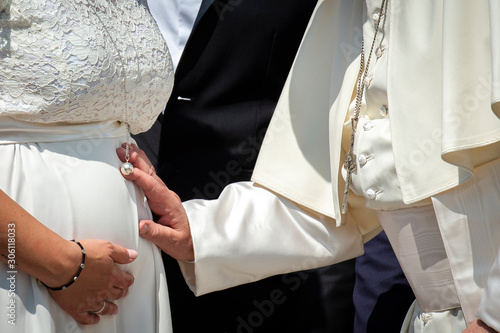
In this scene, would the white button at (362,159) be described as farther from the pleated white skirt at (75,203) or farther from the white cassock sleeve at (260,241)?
the pleated white skirt at (75,203)

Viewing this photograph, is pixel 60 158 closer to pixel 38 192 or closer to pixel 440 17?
pixel 38 192

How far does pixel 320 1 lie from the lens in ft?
7.08

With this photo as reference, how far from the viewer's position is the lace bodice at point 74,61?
1670 millimetres

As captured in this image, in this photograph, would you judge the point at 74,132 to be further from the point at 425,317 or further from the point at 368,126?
the point at 425,317

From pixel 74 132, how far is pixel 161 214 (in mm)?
382

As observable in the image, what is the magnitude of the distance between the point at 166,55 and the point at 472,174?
3.04 feet

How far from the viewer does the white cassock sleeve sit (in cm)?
210

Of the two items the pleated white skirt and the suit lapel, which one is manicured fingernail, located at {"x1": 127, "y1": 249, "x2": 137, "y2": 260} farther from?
the suit lapel

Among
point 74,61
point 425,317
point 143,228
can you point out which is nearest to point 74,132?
point 74,61

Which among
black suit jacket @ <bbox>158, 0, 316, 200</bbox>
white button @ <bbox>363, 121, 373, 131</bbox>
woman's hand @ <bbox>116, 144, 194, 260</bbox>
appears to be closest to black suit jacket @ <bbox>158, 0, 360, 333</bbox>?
black suit jacket @ <bbox>158, 0, 316, 200</bbox>

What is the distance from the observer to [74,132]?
5.94ft

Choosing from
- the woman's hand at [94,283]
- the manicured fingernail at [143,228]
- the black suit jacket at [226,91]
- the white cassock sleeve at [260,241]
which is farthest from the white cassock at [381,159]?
the black suit jacket at [226,91]

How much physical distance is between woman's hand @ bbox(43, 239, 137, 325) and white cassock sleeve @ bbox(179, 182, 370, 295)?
1.11 ft

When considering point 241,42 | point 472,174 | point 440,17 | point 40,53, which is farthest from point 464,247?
point 241,42
